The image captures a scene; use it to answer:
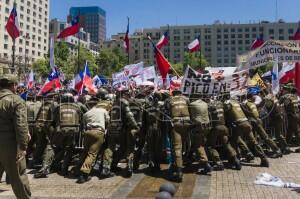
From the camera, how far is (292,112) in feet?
45.5

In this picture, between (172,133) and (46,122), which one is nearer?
(172,133)

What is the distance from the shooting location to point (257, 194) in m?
8.64

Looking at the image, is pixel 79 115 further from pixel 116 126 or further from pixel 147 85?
pixel 147 85

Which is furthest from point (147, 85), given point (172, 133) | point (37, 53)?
point (37, 53)

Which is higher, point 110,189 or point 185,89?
point 185,89

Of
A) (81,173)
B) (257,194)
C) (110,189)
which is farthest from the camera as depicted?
(81,173)

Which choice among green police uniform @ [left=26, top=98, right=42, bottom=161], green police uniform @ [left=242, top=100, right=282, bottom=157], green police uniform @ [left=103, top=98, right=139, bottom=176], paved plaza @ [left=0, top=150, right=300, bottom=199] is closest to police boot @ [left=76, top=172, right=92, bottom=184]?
paved plaza @ [left=0, top=150, right=300, bottom=199]

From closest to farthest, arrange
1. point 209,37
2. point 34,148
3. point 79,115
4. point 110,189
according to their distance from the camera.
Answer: point 110,189, point 79,115, point 34,148, point 209,37

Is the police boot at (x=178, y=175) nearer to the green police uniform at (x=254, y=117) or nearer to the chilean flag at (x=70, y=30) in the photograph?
the green police uniform at (x=254, y=117)

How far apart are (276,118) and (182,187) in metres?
5.27

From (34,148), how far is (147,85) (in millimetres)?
4543

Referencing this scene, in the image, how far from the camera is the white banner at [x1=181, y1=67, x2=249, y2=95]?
36.1ft

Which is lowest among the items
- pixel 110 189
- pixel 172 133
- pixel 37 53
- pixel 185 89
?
pixel 110 189

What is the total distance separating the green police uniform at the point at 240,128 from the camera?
11.3 meters
